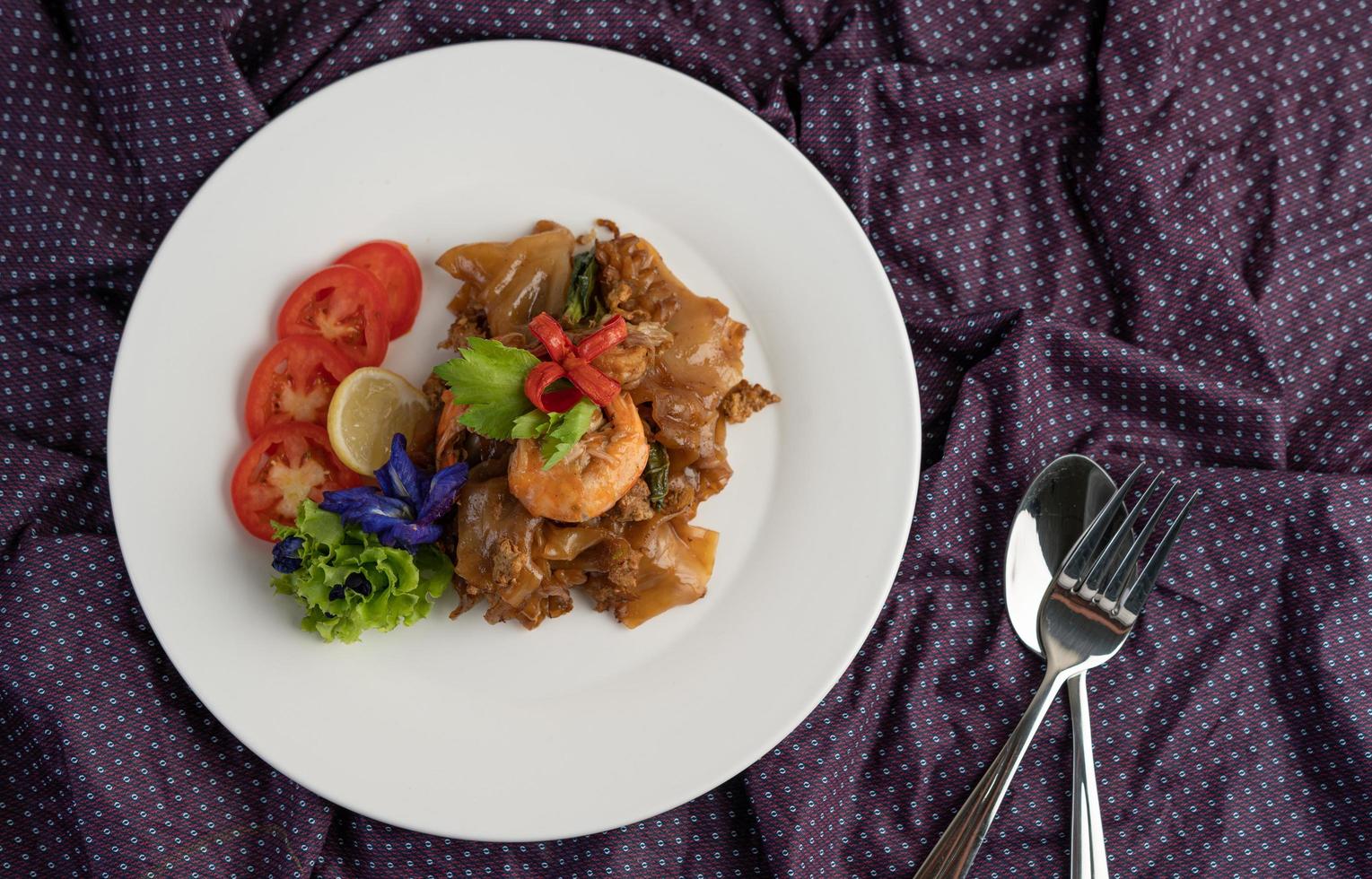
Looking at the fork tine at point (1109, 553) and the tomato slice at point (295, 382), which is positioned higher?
the fork tine at point (1109, 553)

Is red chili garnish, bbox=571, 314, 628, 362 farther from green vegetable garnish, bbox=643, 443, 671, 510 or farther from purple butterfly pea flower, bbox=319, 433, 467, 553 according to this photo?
purple butterfly pea flower, bbox=319, 433, 467, 553

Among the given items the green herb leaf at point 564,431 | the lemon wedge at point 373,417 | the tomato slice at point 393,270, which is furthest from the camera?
the tomato slice at point 393,270

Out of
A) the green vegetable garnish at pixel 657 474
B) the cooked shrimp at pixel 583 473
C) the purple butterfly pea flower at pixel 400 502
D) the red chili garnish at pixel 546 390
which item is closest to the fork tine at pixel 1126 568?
the green vegetable garnish at pixel 657 474

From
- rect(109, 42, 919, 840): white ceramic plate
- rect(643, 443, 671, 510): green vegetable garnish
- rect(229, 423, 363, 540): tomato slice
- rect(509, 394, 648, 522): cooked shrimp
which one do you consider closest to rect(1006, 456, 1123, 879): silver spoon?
rect(109, 42, 919, 840): white ceramic plate

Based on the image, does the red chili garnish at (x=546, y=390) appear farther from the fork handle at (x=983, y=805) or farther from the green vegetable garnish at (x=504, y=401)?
the fork handle at (x=983, y=805)

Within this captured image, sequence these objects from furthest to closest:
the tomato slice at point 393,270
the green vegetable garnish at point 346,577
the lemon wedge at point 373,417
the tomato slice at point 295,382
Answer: the tomato slice at point 393,270 → the tomato slice at point 295,382 → the lemon wedge at point 373,417 → the green vegetable garnish at point 346,577

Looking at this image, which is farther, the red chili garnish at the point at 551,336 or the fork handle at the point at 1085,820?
the fork handle at the point at 1085,820

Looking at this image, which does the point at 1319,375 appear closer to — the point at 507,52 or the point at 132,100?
the point at 507,52
